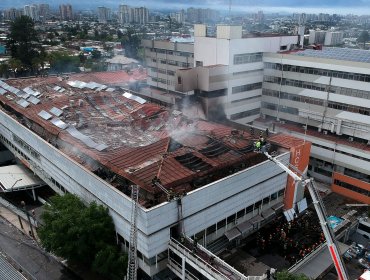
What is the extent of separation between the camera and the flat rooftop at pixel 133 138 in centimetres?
2203

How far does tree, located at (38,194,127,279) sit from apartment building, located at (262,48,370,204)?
20.7 meters

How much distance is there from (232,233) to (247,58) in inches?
870

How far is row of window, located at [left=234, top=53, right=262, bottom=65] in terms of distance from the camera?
38.0m

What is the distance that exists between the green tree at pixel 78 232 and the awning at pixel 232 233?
24.8 feet

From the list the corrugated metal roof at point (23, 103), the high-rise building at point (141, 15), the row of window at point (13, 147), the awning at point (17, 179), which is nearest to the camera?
the awning at point (17, 179)

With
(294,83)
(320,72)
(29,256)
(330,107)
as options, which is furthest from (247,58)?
(29,256)

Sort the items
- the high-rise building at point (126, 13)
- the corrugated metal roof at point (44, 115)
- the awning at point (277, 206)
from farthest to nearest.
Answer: the high-rise building at point (126, 13)
the corrugated metal roof at point (44, 115)
the awning at point (277, 206)

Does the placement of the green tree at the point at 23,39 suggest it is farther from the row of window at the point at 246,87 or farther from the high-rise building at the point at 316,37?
the high-rise building at the point at 316,37

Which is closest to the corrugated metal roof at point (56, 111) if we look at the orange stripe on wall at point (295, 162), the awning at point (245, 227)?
the awning at point (245, 227)

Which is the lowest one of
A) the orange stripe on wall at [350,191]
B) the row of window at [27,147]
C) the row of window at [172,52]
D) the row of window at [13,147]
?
the orange stripe on wall at [350,191]

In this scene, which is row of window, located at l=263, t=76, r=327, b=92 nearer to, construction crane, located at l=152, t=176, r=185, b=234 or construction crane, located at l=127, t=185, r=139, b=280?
construction crane, located at l=152, t=176, r=185, b=234

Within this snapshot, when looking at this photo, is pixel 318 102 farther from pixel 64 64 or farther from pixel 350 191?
pixel 64 64

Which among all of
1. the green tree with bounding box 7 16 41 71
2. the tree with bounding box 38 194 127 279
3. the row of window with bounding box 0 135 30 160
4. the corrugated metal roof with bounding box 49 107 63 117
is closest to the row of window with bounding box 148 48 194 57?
the corrugated metal roof with bounding box 49 107 63 117

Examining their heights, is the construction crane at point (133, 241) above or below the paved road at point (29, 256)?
above
